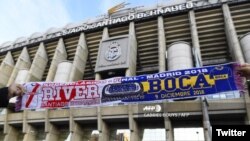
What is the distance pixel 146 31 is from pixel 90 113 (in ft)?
51.5

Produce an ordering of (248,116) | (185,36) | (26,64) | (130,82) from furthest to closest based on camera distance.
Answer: (26,64), (185,36), (248,116), (130,82)

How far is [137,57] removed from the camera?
42531mm

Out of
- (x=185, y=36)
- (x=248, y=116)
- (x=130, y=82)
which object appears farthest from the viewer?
(x=185, y=36)

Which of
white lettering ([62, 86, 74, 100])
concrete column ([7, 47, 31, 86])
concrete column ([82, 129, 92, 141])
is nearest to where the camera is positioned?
white lettering ([62, 86, 74, 100])

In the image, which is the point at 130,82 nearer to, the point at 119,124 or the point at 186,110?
the point at 186,110

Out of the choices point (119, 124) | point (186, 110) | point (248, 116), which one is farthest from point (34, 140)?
point (248, 116)

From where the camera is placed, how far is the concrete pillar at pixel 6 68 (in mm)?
46625

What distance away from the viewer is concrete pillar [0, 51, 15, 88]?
4662 cm

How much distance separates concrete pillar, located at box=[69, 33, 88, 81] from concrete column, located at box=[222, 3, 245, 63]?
21.8 m

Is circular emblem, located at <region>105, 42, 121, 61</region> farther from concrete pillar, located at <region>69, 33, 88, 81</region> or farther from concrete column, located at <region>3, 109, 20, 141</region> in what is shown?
concrete column, located at <region>3, 109, 20, 141</region>

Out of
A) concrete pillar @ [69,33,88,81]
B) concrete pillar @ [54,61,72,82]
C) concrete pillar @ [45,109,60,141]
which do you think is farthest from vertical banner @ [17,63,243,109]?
concrete pillar @ [54,61,72,82]

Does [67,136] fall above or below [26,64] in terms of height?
below

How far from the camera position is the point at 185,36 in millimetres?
39656

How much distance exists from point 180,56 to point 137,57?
977cm
